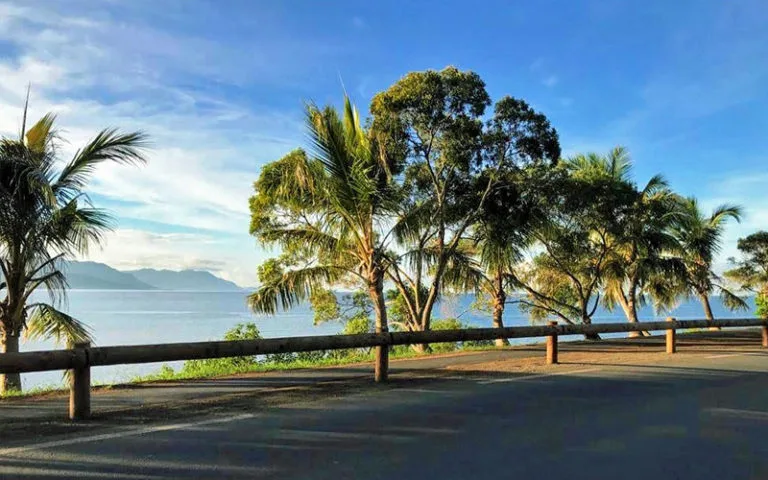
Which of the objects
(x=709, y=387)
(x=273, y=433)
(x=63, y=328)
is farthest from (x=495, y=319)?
(x=273, y=433)

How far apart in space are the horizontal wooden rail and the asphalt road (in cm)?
91

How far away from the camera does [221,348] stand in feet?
25.1

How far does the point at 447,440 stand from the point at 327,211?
10.0 metres

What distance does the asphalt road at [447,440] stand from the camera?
4930 mm

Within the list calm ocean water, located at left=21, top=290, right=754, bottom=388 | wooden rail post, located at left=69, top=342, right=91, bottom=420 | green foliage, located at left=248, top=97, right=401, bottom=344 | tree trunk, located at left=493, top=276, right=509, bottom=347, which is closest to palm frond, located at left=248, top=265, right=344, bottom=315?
green foliage, located at left=248, top=97, right=401, bottom=344

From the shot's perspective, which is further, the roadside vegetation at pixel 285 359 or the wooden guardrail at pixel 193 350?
the roadside vegetation at pixel 285 359

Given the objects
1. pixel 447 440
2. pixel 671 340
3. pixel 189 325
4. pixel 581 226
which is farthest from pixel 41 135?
pixel 189 325

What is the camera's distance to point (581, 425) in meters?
6.61

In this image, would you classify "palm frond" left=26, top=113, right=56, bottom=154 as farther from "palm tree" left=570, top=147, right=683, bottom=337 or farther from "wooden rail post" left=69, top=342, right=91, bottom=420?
"palm tree" left=570, top=147, right=683, bottom=337

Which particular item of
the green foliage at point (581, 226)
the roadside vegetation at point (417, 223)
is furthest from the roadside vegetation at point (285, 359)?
the green foliage at point (581, 226)

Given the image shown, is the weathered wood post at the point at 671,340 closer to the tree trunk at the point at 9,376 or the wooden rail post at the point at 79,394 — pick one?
the wooden rail post at the point at 79,394

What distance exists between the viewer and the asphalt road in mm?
4930

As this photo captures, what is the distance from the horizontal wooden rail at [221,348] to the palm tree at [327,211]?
0.74m

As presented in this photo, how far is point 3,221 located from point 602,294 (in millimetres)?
22105
